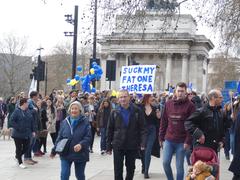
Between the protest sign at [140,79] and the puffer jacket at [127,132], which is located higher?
the protest sign at [140,79]

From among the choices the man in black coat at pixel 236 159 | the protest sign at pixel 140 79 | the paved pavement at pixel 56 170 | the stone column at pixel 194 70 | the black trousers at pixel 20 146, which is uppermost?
the stone column at pixel 194 70

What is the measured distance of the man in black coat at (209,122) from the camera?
8812 millimetres

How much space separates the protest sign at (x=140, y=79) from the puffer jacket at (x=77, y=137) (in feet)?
14.7

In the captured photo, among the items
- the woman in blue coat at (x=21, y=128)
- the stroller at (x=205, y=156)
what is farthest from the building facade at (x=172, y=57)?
the stroller at (x=205, y=156)

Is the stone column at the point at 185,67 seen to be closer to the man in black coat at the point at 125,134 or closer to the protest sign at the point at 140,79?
the protest sign at the point at 140,79

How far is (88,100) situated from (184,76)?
50.7 m

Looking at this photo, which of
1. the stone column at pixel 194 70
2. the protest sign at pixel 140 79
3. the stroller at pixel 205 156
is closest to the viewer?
the stroller at pixel 205 156

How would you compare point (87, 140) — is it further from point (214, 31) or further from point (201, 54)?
point (201, 54)

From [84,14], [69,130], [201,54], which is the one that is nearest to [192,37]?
[201,54]

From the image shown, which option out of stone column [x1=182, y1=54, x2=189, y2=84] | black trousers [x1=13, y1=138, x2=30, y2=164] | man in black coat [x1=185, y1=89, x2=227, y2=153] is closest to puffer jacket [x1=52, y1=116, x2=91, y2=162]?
man in black coat [x1=185, y1=89, x2=227, y2=153]

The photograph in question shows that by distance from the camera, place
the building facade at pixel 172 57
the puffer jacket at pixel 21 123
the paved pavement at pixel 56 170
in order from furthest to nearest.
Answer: the building facade at pixel 172 57 → the puffer jacket at pixel 21 123 → the paved pavement at pixel 56 170

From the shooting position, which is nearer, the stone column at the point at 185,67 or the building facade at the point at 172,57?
the building facade at the point at 172,57

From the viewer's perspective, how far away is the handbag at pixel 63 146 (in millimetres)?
8812

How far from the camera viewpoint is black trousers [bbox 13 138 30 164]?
13.0 metres
